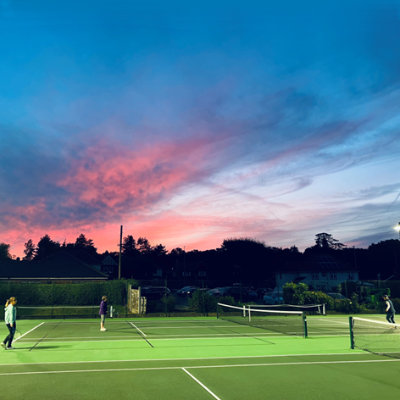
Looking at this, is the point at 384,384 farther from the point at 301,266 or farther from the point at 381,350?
the point at 301,266

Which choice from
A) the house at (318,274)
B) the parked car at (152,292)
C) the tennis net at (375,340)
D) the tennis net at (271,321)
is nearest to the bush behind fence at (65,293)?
the tennis net at (271,321)

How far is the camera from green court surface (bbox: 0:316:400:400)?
30.4 feet

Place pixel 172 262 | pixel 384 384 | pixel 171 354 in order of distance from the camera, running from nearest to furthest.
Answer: pixel 384 384 < pixel 171 354 < pixel 172 262

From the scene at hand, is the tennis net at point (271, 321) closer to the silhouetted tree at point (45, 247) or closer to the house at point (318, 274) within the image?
the house at point (318, 274)

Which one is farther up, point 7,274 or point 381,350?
point 7,274

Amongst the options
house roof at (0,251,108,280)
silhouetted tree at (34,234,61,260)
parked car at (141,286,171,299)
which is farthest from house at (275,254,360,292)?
silhouetted tree at (34,234,61,260)

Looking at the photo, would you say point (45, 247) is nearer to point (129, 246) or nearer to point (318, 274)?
point (129, 246)

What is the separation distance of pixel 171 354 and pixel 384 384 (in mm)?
6768

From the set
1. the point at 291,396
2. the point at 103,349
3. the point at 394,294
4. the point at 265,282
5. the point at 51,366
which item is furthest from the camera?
the point at 265,282

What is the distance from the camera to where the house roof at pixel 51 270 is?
49.2m

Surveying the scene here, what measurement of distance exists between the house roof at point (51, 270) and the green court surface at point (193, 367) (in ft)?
103

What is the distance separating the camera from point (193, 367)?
466 inches

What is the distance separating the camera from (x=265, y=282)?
87875mm

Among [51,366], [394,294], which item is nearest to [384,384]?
[51,366]
